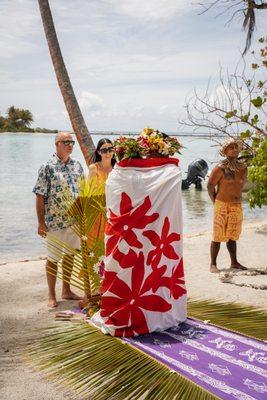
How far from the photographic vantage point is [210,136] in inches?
313

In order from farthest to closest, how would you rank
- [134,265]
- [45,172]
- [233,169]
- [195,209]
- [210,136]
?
[195,209], [210,136], [233,169], [45,172], [134,265]

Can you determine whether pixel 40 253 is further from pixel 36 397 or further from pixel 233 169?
pixel 36 397

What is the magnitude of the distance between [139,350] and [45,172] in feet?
6.67

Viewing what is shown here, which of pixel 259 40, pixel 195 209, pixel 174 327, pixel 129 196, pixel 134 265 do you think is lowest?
pixel 195 209

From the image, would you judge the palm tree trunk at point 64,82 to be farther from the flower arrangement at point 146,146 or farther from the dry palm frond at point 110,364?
the dry palm frond at point 110,364

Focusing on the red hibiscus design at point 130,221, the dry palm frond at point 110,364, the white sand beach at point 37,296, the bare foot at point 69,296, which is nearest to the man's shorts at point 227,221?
the white sand beach at point 37,296

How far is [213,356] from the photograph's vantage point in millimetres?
3650

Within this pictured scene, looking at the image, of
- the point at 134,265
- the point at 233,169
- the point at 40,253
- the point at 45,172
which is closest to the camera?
the point at 134,265

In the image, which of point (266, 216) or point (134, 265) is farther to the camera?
point (266, 216)

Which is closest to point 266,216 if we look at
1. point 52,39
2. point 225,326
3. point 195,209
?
point 195,209

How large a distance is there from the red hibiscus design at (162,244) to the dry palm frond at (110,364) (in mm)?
716

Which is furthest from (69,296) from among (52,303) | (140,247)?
(140,247)

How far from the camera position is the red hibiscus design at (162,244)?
4109mm

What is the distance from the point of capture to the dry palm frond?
3.19 metres
